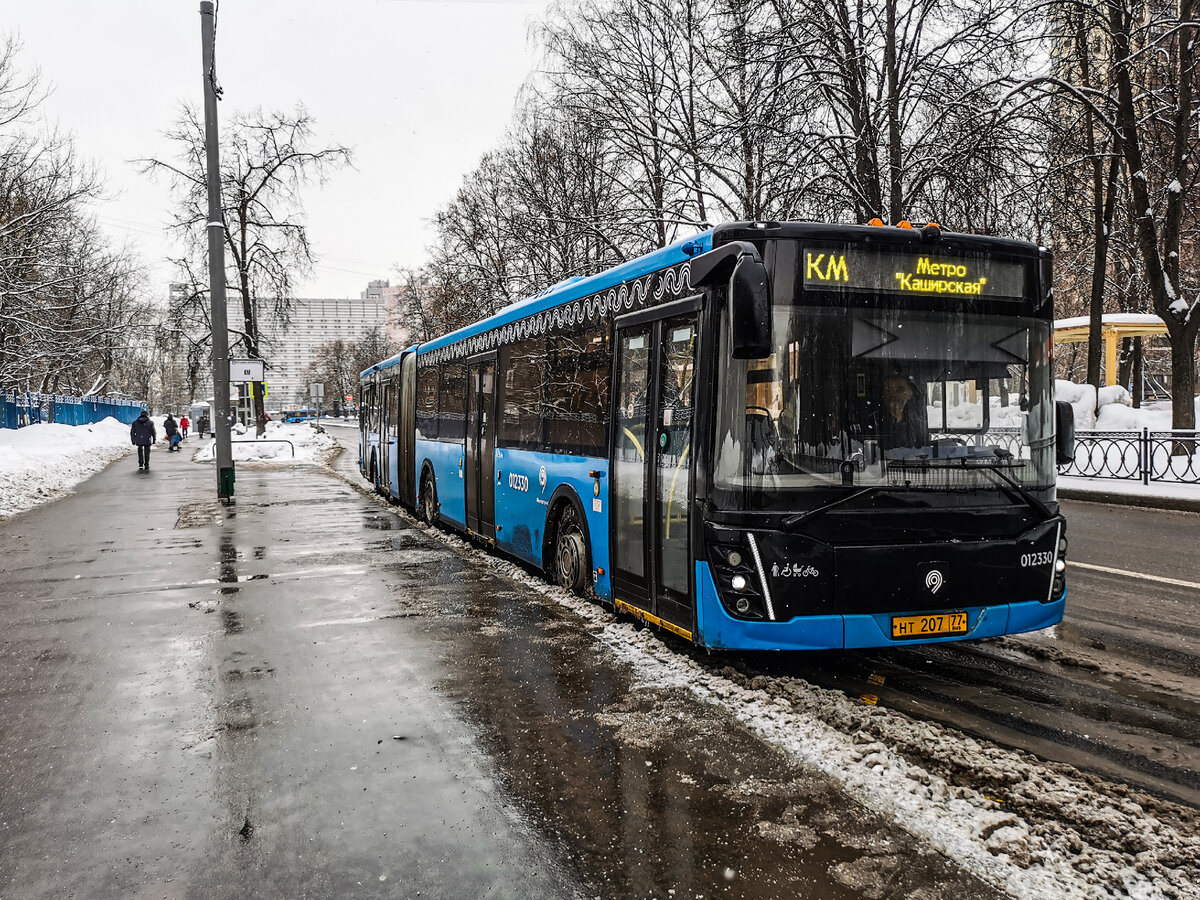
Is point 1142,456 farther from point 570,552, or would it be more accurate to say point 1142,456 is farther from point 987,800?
point 987,800

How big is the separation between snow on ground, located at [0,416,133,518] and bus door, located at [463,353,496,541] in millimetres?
10598

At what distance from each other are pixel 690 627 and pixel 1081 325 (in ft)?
104

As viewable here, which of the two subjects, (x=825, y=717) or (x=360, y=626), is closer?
(x=825, y=717)

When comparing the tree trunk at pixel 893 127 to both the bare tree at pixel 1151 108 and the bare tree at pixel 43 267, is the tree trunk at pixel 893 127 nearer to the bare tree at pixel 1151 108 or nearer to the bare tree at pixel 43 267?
the bare tree at pixel 1151 108

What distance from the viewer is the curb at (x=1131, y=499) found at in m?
15.3

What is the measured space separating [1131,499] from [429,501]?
40.1ft

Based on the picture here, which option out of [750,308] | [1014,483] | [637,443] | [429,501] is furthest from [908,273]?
[429,501]

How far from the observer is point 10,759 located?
4.88 metres

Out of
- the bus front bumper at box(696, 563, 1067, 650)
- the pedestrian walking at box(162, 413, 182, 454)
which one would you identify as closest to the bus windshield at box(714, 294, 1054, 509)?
the bus front bumper at box(696, 563, 1067, 650)

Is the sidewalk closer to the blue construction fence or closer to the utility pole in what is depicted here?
the utility pole

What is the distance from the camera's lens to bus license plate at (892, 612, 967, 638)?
548 centimetres

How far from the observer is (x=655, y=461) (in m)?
6.59

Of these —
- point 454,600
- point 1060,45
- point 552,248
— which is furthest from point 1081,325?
point 454,600

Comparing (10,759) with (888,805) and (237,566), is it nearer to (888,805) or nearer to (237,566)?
(888,805)
